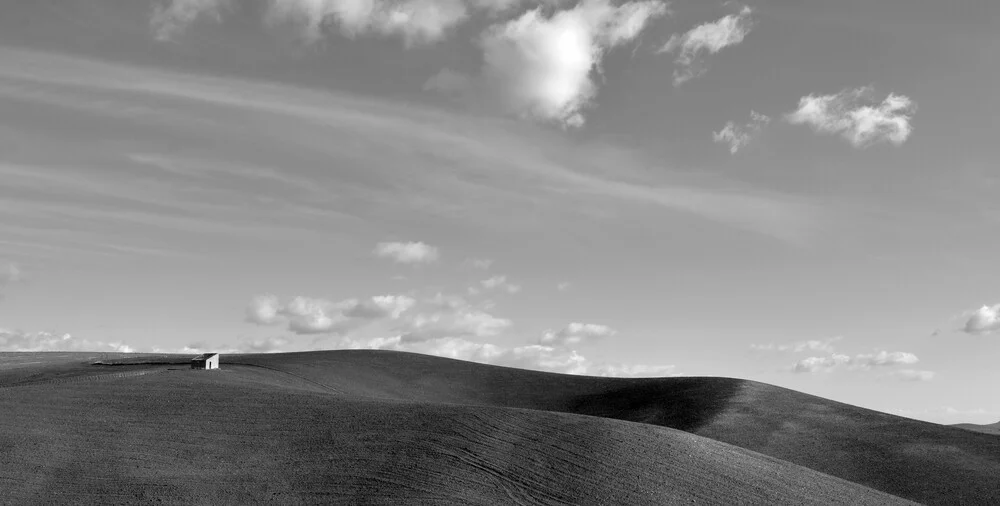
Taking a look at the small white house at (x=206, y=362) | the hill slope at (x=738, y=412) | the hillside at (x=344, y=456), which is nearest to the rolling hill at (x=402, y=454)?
the hillside at (x=344, y=456)

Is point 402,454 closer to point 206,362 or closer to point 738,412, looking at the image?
point 738,412

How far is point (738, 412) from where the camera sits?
4797 cm

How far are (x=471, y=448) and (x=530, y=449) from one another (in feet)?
7.80

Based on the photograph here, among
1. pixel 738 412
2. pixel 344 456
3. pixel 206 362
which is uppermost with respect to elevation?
pixel 206 362

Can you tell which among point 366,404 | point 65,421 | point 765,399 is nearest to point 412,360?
point 765,399

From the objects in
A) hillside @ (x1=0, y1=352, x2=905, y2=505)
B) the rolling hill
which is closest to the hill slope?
the rolling hill

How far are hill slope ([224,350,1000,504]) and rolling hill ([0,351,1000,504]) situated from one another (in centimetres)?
19

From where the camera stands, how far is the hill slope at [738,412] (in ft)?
124

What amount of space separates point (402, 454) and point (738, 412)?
2922cm

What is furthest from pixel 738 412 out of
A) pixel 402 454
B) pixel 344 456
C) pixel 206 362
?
pixel 206 362

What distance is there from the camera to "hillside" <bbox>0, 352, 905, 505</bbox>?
2297cm

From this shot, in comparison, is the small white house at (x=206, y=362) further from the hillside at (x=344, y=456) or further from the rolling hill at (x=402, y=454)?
the hillside at (x=344, y=456)

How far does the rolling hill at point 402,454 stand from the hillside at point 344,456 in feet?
0.26

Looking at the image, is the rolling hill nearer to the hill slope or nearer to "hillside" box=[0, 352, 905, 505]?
"hillside" box=[0, 352, 905, 505]
